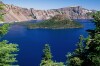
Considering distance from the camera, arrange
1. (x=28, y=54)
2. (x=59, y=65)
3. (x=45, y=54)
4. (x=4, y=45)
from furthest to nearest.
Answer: (x=28, y=54) → (x=45, y=54) → (x=59, y=65) → (x=4, y=45)

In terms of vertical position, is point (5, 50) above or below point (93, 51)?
above

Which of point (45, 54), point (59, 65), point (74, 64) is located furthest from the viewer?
point (45, 54)

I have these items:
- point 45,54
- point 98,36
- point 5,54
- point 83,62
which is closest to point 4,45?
point 5,54

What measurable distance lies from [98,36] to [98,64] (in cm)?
193

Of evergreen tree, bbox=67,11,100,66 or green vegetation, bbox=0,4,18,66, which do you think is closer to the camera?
green vegetation, bbox=0,4,18,66

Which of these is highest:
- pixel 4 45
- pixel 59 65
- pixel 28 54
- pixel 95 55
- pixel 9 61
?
pixel 4 45

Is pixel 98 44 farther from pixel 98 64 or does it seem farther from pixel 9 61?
pixel 9 61

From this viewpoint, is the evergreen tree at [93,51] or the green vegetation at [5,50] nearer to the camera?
the green vegetation at [5,50]

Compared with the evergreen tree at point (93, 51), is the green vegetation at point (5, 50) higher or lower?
higher

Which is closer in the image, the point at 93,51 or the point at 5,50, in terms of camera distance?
the point at 5,50

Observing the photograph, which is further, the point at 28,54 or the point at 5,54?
the point at 28,54

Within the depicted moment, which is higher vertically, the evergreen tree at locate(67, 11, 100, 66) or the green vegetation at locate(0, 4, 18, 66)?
the green vegetation at locate(0, 4, 18, 66)

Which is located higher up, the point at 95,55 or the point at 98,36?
the point at 98,36

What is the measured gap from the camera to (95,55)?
18266mm
